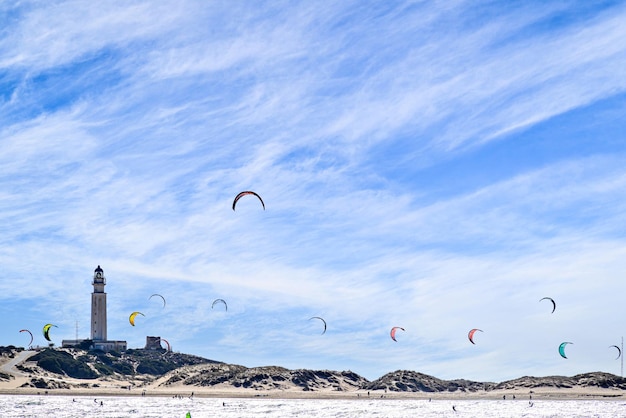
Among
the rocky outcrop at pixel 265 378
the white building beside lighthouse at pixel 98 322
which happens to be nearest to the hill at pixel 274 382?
the rocky outcrop at pixel 265 378

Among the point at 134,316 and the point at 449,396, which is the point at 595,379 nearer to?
the point at 449,396

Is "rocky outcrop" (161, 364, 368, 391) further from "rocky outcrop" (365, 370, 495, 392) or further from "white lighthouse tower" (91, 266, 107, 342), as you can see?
"white lighthouse tower" (91, 266, 107, 342)

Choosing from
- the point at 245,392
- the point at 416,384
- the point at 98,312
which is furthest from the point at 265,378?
the point at 98,312

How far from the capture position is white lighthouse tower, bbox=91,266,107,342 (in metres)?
112

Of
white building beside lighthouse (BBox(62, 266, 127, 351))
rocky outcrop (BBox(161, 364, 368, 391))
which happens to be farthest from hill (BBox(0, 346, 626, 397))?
white building beside lighthouse (BBox(62, 266, 127, 351))

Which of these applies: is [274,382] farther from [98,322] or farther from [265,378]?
[98,322]

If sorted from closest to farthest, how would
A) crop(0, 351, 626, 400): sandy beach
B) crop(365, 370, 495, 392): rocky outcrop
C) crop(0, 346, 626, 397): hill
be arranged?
1. crop(0, 351, 626, 400): sandy beach
2. crop(0, 346, 626, 397): hill
3. crop(365, 370, 495, 392): rocky outcrop

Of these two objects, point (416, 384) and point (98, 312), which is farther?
point (98, 312)

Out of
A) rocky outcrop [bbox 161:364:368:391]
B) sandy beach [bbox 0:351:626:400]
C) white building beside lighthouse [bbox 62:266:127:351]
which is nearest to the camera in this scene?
sandy beach [bbox 0:351:626:400]

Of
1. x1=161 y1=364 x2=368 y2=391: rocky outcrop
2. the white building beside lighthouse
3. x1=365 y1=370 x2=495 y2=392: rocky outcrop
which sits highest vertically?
the white building beside lighthouse

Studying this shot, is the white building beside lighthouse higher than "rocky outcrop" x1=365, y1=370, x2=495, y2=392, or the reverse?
the white building beside lighthouse

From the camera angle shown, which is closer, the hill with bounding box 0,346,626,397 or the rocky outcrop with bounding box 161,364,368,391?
the hill with bounding box 0,346,626,397

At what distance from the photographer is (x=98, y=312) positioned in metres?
112

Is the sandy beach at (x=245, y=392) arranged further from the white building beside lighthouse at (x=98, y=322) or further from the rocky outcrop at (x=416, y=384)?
the white building beside lighthouse at (x=98, y=322)
